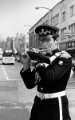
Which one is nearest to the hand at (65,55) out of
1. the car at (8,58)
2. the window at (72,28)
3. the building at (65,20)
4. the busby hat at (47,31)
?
the busby hat at (47,31)

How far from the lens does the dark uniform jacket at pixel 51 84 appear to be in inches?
118

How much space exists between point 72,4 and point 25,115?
4013 cm

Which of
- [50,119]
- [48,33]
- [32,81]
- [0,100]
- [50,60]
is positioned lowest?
[0,100]

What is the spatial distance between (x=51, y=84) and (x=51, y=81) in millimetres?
47

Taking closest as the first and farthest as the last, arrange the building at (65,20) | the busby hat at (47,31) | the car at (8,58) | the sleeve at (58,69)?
the sleeve at (58,69) < the busby hat at (47,31) < the building at (65,20) < the car at (8,58)

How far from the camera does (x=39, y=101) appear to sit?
314cm

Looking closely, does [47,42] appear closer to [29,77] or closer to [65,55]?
[65,55]

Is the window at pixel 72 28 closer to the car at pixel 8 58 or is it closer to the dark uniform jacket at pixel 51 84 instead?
the car at pixel 8 58

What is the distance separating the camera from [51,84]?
3.03m

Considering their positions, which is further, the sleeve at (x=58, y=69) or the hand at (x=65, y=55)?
the hand at (x=65, y=55)

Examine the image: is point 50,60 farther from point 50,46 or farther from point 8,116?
point 8,116

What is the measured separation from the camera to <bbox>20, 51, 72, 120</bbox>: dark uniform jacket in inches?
118

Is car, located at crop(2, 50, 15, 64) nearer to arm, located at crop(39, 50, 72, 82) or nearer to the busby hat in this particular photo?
the busby hat

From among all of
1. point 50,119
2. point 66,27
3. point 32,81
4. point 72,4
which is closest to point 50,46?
point 32,81
